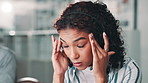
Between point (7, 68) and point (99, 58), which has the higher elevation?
point (99, 58)

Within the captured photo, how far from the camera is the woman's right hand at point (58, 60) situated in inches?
72.9

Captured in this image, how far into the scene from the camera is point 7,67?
2236 mm

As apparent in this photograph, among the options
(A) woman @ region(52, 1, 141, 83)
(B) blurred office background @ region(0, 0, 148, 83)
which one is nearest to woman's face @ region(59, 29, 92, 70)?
(A) woman @ region(52, 1, 141, 83)

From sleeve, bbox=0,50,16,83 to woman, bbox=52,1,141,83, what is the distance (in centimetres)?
41

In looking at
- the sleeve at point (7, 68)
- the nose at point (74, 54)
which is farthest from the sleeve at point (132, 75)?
the sleeve at point (7, 68)

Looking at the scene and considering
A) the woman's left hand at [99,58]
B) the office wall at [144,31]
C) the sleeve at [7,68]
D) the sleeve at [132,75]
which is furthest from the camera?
the office wall at [144,31]

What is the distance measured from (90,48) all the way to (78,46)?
59mm

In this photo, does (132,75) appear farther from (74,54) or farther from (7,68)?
(7,68)

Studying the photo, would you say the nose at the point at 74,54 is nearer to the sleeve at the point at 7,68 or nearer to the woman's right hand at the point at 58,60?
the woman's right hand at the point at 58,60

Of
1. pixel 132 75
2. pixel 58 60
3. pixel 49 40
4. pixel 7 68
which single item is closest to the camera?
pixel 132 75

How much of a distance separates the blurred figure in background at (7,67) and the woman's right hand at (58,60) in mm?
410

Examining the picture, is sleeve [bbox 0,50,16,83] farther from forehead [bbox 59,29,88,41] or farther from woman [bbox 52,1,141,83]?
forehead [bbox 59,29,88,41]

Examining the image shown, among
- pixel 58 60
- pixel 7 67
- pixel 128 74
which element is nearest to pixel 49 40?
pixel 7 67

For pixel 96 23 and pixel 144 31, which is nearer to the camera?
pixel 96 23
